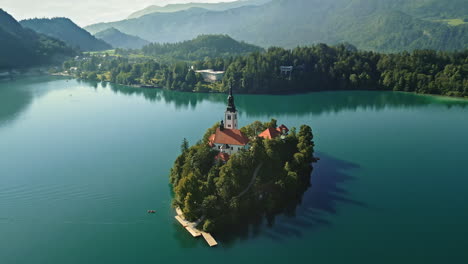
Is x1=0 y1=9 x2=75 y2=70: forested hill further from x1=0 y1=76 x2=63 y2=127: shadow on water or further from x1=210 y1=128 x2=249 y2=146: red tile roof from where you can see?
x1=210 y1=128 x2=249 y2=146: red tile roof

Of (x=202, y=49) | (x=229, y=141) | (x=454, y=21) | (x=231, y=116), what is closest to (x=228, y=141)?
(x=229, y=141)

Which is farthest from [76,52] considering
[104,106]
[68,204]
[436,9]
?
[436,9]

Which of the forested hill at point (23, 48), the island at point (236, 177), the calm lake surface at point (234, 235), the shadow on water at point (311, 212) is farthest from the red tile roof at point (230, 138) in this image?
the forested hill at point (23, 48)

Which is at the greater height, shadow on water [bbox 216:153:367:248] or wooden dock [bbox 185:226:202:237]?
shadow on water [bbox 216:153:367:248]

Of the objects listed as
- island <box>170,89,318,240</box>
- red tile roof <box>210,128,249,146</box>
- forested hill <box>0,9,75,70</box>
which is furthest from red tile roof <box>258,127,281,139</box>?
forested hill <box>0,9,75,70</box>

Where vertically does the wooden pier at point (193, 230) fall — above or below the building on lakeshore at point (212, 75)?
below

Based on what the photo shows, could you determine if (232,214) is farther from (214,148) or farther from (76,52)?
(76,52)

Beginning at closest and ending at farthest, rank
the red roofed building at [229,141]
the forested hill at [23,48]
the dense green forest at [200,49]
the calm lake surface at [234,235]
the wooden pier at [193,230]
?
the calm lake surface at [234,235] → the wooden pier at [193,230] → the red roofed building at [229,141] → the forested hill at [23,48] → the dense green forest at [200,49]

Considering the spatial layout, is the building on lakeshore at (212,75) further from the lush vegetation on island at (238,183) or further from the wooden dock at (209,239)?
the wooden dock at (209,239)
